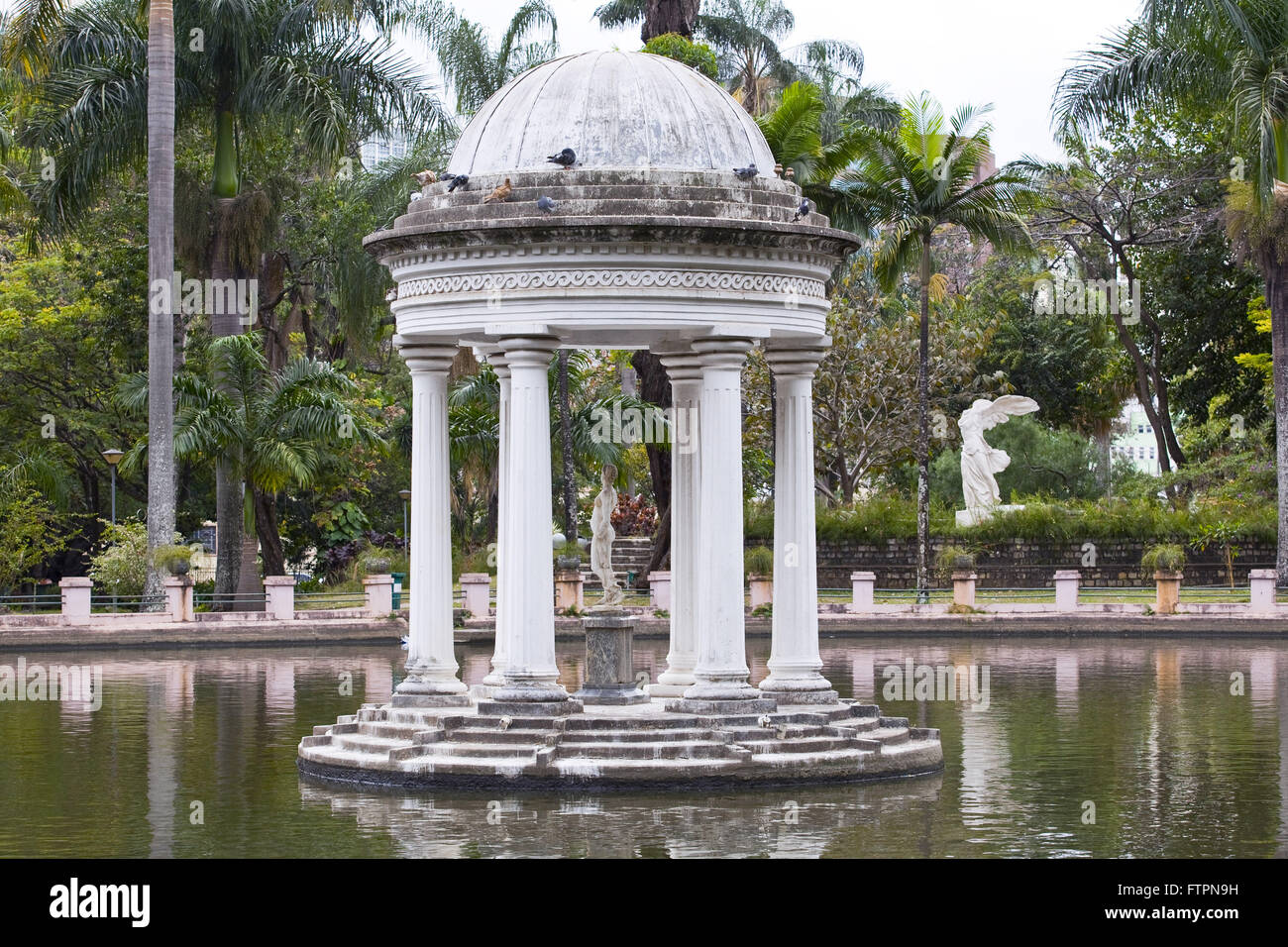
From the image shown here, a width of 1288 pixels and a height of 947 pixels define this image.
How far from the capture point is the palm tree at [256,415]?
4056cm

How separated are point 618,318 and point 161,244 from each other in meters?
24.6

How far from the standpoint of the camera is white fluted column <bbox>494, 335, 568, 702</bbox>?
17078mm

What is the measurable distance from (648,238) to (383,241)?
8.70 ft

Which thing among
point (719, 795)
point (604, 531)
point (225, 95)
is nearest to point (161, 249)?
point (225, 95)

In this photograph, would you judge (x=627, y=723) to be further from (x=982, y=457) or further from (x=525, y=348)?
(x=982, y=457)

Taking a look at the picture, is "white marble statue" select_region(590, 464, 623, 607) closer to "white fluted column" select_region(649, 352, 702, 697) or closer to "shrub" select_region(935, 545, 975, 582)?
"shrub" select_region(935, 545, 975, 582)

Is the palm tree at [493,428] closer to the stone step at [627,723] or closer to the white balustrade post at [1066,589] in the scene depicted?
the white balustrade post at [1066,589]

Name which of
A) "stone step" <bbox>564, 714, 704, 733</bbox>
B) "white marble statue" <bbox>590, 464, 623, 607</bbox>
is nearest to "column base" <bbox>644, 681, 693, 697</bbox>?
"stone step" <bbox>564, 714, 704, 733</bbox>

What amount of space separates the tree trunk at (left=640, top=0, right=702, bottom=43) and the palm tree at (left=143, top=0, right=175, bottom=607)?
10402mm

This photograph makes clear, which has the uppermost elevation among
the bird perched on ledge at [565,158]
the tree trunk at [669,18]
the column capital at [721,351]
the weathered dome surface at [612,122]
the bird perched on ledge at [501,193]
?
the tree trunk at [669,18]

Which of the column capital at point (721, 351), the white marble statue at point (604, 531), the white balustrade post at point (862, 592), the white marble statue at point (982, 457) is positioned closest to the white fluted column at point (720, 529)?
the column capital at point (721, 351)

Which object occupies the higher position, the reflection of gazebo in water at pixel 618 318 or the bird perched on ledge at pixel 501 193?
the bird perched on ledge at pixel 501 193

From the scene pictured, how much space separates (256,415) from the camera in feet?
136

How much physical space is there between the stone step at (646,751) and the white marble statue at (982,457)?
115 feet
